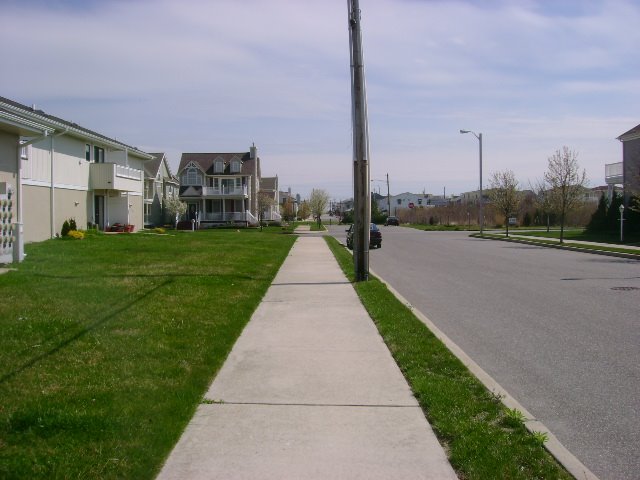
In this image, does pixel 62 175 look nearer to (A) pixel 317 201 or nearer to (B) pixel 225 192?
(B) pixel 225 192

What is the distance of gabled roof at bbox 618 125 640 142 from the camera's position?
132 ft

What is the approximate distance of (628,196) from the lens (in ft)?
132

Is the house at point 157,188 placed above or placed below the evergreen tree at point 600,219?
above

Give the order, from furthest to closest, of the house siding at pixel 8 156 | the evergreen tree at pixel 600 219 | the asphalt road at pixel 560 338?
the evergreen tree at pixel 600 219
the house siding at pixel 8 156
the asphalt road at pixel 560 338

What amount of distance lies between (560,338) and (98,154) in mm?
29828

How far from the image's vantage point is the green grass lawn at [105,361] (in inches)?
167

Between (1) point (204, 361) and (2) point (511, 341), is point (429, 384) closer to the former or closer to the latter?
(1) point (204, 361)

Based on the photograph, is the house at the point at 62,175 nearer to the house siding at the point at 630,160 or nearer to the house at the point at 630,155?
the house siding at the point at 630,160

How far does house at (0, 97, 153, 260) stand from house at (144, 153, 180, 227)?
1088cm

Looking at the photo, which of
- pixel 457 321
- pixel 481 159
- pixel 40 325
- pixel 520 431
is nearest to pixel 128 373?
pixel 40 325

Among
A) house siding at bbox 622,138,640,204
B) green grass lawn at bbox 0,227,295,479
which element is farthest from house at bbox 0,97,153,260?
house siding at bbox 622,138,640,204

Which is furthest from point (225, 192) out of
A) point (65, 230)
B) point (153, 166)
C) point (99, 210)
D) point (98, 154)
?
point (65, 230)

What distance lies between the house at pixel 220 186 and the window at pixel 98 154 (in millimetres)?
28627

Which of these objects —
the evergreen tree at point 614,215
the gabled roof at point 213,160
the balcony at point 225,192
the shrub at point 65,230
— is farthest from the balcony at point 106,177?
the gabled roof at point 213,160
